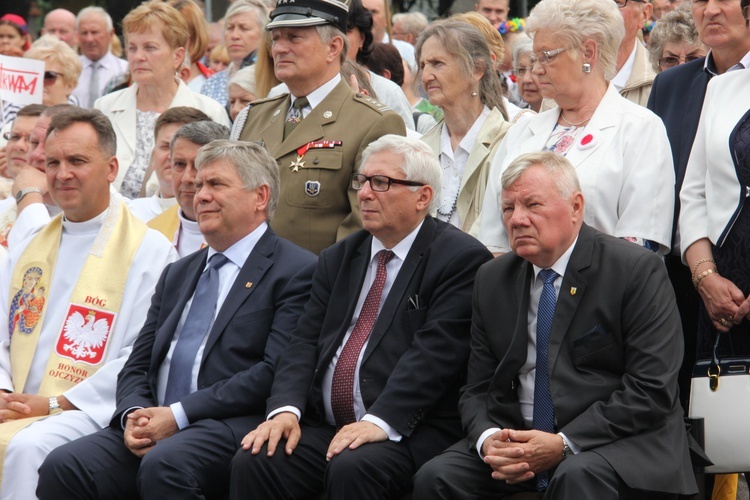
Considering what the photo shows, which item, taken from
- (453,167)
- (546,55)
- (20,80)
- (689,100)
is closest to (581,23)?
(546,55)

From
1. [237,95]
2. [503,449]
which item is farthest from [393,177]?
[237,95]

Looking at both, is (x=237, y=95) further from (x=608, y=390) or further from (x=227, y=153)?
(x=608, y=390)

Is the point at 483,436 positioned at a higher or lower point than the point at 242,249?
lower

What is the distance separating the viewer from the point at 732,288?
17.3 ft

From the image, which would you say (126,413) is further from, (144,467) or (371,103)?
(371,103)

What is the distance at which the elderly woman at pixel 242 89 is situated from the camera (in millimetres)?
8539

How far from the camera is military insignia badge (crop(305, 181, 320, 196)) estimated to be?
21.3ft

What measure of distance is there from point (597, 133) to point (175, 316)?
7.73 ft

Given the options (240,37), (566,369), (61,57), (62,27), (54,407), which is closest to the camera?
(566,369)

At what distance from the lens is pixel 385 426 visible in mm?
5340

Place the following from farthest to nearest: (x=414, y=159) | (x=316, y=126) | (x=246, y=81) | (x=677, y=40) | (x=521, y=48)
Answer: (x=246, y=81) → (x=521, y=48) → (x=677, y=40) → (x=316, y=126) → (x=414, y=159)

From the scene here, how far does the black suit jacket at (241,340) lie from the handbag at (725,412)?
2049 mm

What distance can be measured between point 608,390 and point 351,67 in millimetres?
3326

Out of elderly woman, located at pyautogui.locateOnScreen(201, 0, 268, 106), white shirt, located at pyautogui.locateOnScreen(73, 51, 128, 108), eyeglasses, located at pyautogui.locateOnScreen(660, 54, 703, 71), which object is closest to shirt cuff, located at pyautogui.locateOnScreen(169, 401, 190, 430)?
eyeglasses, located at pyautogui.locateOnScreen(660, 54, 703, 71)
